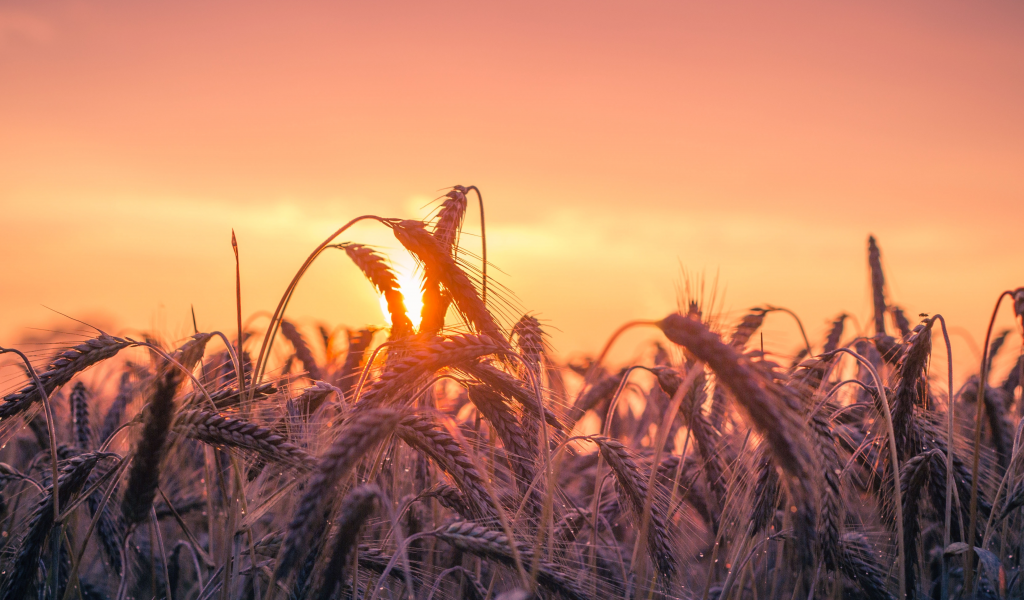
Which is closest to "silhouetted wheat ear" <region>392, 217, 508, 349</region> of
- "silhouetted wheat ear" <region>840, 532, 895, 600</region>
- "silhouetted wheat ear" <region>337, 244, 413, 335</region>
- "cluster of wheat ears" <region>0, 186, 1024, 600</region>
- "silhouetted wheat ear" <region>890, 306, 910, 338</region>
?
"cluster of wheat ears" <region>0, 186, 1024, 600</region>

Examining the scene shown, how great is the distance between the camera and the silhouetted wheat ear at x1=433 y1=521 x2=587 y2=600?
6.73 feet

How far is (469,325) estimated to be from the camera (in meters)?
2.57

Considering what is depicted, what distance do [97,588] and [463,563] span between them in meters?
2.04

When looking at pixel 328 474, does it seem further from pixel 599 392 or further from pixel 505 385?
pixel 599 392

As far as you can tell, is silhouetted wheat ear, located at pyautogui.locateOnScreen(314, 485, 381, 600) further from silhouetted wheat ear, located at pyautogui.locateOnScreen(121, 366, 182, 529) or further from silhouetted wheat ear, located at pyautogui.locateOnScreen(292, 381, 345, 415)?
silhouetted wheat ear, located at pyautogui.locateOnScreen(292, 381, 345, 415)

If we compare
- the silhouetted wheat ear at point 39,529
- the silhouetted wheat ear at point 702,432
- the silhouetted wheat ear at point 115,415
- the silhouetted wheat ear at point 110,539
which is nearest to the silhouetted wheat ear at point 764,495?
the silhouetted wheat ear at point 702,432

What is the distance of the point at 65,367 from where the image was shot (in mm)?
2387

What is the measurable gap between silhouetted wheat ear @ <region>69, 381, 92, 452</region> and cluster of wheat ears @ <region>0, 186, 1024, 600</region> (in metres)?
0.02

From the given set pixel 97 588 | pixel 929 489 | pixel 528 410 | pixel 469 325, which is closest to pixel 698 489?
pixel 929 489

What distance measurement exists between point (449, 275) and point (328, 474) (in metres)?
1.04

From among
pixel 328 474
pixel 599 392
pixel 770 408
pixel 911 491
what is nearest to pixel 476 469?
pixel 328 474

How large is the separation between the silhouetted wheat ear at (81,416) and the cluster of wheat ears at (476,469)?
0.07ft

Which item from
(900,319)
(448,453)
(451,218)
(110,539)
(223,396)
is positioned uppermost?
(451,218)

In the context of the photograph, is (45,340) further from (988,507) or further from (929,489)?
(988,507)
